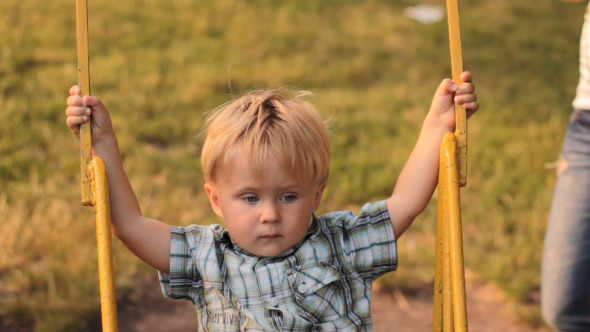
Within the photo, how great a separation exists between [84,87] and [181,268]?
545 mm

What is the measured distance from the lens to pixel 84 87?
6.63 feet

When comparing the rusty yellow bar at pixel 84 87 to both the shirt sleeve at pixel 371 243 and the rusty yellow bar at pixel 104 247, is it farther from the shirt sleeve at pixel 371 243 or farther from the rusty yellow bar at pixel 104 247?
the shirt sleeve at pixel 371 243

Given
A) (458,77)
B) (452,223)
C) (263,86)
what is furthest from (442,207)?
(263,86)

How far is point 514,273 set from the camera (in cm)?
388

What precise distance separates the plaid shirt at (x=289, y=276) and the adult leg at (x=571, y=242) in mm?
994

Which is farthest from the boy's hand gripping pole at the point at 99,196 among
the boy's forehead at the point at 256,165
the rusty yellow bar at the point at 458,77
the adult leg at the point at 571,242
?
the adult leg at the point at 571,242

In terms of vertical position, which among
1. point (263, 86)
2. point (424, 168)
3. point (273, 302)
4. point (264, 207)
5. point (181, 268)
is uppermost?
point (263, 86)

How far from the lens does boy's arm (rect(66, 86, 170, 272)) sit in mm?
2076

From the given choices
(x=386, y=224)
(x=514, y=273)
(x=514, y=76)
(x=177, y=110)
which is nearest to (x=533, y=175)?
(x=514, y=273)

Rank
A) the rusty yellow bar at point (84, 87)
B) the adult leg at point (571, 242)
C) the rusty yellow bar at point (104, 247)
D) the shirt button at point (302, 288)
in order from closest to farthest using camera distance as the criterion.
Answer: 1. the rusty yellow bar at point (104, 247)
2. the rusty yellow bar at point (84, 87)
3. the shirt button at point (302, 288)
4. the adult leg at point (571, 242)

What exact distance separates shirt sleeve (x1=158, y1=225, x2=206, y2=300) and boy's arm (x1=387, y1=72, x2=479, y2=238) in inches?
22.5

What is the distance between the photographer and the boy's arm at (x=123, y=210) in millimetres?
2076

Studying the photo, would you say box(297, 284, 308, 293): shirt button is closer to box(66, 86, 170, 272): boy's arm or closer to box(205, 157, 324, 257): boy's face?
box(205, 157, 324, 257): boy's face

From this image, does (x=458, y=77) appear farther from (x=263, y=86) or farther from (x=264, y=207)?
(x=263, y=86)
